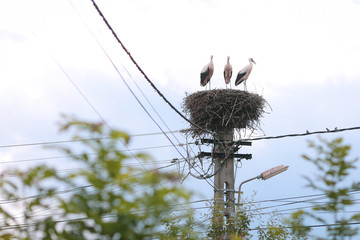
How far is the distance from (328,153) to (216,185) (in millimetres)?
7306

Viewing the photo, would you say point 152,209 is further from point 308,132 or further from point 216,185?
point 216,185

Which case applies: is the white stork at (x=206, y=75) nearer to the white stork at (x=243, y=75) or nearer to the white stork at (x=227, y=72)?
the white stork at (x=227, y=72)

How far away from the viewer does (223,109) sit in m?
11.1

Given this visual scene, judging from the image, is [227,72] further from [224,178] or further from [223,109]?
[224,178]

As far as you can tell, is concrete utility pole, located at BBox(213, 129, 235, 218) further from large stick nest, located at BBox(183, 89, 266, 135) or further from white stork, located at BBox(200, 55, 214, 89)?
white stork, located at BBox(200, 55, 214, 89)

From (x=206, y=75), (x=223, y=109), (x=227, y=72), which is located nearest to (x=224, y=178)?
(x=223, y=109)

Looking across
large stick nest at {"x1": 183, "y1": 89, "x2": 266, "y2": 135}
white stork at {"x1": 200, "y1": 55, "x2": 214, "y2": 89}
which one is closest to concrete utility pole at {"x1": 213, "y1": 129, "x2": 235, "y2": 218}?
large stick nest at {"x1": 183, "y1": 89, "x2": 266, "y2": 135}

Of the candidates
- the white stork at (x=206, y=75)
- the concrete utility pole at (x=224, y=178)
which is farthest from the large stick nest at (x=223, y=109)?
the white stork at (x=206, y=75)

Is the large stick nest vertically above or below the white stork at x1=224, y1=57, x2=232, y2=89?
below

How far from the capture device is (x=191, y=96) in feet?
38.9

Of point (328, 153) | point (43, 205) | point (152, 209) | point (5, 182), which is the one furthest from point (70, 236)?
point (328, 153)

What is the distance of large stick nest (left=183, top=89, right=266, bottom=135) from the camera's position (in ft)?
35.4

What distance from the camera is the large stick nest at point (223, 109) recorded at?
1078cm

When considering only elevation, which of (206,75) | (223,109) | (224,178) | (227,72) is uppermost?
(227,72)
